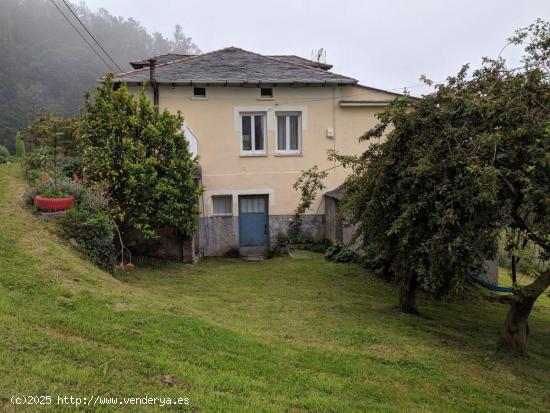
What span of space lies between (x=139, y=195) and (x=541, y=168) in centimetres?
901

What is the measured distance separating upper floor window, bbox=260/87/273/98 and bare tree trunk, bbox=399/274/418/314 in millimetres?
9475

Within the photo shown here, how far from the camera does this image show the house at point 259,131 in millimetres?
15953

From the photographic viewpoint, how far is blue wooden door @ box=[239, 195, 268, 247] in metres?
16.9

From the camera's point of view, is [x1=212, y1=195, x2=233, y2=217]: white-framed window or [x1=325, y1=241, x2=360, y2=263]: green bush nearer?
[x1=325, y1=241, x2=360, y2=263]: green bush

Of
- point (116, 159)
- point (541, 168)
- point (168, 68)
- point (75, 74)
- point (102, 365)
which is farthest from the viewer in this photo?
point (75, 74)

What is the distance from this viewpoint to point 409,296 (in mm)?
9195

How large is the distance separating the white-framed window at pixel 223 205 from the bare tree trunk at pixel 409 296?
8.76m

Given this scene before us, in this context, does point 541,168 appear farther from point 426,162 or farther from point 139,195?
point 139,195

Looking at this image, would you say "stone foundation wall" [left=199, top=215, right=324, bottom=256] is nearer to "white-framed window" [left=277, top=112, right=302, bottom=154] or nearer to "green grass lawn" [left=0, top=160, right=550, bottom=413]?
"white-framed window" [left=277, top=112, right=302, bottom=154]

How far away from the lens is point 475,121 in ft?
23.1

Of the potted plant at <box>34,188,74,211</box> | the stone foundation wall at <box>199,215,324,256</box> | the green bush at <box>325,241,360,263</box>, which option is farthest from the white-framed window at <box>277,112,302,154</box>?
the potted plant at <box>34,188,74,211</box>

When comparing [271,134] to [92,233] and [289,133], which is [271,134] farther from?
[92,233]

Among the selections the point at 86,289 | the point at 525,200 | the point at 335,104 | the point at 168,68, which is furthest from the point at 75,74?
the point at 525,200

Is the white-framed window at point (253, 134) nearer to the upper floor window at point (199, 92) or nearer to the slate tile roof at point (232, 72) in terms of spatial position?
the slate tile roof at point (232, 72)
